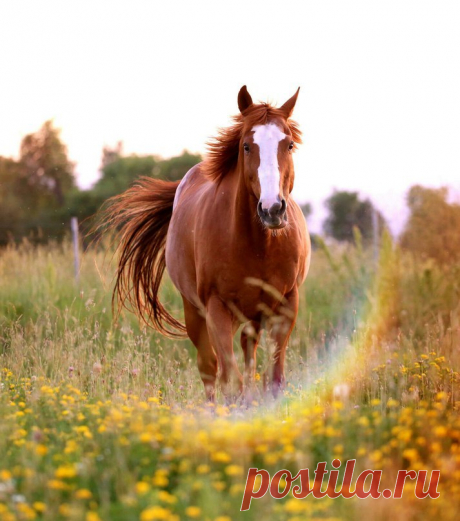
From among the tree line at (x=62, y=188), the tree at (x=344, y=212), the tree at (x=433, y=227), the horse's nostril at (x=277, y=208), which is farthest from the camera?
the tree at (x=344, y=212)

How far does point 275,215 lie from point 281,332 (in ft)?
4.04

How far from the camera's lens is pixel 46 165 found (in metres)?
40.1

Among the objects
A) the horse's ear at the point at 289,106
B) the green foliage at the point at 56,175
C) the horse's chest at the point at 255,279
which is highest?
the green foliage at the point at 56,175

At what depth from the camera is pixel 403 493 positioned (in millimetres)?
3164

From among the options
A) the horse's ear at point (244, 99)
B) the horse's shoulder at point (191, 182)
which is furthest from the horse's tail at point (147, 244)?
the horse's ear at point (244, 99)

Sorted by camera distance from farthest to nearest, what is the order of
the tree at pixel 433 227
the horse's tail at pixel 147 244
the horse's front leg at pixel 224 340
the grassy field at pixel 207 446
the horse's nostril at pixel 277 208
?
the tree at pixel 433 227 → the horse's tail at pixel 147 244 → the horse's front leg at pixel 224 340 → the horse's nostril at pixel 277 208 → the grassy field at pixel 207 446

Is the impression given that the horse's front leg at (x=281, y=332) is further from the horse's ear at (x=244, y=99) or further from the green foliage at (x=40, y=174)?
the green foliage at (x=40, y=174)

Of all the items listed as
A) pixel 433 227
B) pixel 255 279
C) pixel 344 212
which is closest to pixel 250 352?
pixel 255 279

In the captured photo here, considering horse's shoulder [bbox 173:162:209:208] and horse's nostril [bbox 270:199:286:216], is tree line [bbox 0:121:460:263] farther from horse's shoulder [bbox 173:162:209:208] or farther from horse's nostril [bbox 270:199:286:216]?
horse's nostril [bbox 270:199:286:216]

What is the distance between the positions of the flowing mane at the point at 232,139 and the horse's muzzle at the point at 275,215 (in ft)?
2.81

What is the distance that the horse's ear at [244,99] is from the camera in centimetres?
565

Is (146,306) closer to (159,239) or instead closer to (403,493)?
(159,239)

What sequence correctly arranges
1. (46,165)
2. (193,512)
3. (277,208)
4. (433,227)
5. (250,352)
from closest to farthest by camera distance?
(193,512) → (277,208) → (250,352) → (433,227) → (46,165)

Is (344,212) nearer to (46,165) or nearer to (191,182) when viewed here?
(46,165)
